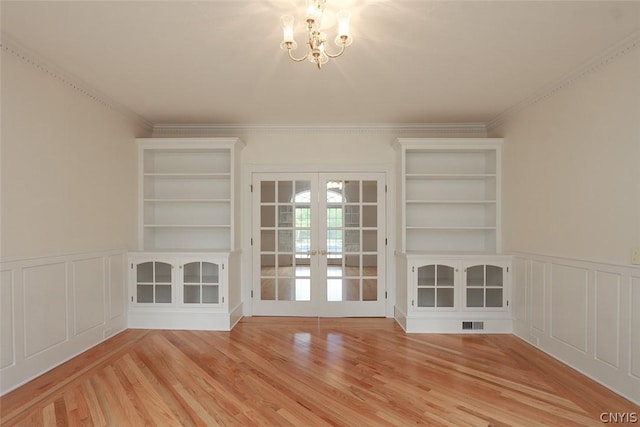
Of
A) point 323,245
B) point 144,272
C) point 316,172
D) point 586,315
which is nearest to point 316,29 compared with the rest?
point 316,172

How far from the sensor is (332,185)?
4359 mm

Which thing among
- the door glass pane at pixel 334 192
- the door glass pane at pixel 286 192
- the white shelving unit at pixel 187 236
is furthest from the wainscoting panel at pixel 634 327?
the white shelving unit at pixel 187 236

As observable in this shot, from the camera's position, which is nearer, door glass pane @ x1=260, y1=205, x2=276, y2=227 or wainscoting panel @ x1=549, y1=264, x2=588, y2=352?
wainscoting panel @ x1=549, y1=264, x2=588, y2=352

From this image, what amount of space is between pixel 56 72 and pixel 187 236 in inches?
87.6

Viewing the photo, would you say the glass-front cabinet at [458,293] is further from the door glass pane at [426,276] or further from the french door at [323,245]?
the french door at [323,245]

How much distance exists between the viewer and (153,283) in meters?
3.89

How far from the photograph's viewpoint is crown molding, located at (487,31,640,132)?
2.32 metres

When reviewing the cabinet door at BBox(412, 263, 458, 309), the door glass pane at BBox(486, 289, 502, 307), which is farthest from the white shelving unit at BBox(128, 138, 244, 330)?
the door glass pane at BBox(486, 289, 502, 307)

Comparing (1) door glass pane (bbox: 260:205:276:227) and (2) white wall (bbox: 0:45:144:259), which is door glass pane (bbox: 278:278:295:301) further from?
(2) white wall (bbox: 0:45:144:259)

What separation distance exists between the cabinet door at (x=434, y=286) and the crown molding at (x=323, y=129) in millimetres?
1749

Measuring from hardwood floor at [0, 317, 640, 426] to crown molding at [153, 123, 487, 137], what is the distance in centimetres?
252

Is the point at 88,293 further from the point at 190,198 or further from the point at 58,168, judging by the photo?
the point at 190,198

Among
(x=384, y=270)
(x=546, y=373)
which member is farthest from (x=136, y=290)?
(x=546, y=373)

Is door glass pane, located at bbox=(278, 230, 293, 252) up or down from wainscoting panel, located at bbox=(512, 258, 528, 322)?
up
